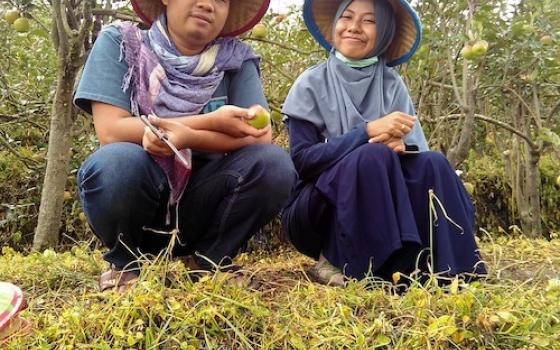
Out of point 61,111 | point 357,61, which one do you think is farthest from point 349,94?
point 61,111

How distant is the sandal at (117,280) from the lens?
177 centimetres

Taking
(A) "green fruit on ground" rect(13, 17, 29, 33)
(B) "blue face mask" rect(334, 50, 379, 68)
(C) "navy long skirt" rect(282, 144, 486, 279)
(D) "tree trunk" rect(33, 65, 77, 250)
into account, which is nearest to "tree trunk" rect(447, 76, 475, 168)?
(B) "blue face mask" rect(334, 50, 379, 68)

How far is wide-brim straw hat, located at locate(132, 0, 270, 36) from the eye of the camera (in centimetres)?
215

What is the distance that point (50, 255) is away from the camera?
2.38 meters

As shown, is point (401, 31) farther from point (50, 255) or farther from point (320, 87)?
point (50, 255)

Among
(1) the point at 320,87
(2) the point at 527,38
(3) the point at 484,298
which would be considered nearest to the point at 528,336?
(3) the point at 484,298

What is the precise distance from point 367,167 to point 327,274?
41 centimetres

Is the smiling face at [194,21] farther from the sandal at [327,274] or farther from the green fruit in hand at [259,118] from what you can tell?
the sandal at [327,274]

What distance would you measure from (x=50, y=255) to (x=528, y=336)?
1698 millimetres

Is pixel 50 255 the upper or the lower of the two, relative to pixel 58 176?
lower

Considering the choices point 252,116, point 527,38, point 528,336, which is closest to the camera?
point 528,336

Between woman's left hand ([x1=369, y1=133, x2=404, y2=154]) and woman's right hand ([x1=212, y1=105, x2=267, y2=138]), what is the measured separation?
408mm

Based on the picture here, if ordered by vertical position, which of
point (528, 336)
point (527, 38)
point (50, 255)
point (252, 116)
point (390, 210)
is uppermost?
point (527, 38)

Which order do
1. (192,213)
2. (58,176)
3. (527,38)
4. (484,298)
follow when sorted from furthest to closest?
(527,38), (58,176), (192,213), (484,298)
